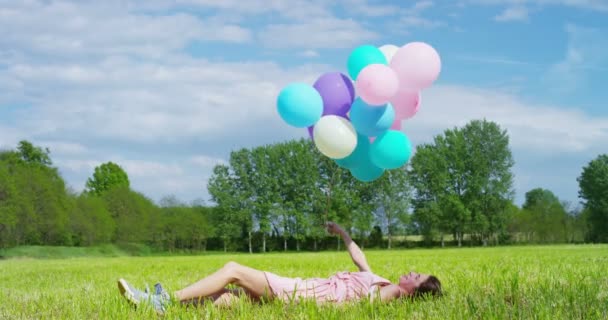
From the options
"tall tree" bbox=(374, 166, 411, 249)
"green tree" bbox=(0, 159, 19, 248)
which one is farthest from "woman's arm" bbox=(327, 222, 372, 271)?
"tall tree" bbox=(374, 166, 411, 249)

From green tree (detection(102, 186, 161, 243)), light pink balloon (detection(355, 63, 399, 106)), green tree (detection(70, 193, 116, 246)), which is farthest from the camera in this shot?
green tree (detection(102, 186, 161, 243))

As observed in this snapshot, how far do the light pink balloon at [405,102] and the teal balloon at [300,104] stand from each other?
1025mm

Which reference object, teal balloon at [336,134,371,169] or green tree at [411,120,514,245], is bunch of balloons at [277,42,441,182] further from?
green tree at [411,120,514,245]

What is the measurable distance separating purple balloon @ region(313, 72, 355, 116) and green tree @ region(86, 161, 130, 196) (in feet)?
201

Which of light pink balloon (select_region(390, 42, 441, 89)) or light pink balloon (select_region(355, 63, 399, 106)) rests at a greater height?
light pink balloon (select_region(390, 42, 441, 89))

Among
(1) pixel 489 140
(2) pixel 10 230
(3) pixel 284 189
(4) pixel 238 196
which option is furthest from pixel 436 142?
(2) pixel 10 230

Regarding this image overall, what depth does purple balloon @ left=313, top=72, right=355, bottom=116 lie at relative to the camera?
7160 millimetres

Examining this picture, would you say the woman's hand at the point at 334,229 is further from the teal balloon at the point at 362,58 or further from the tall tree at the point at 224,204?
the tall tree at the point at 224,204

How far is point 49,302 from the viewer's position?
22.5 ft

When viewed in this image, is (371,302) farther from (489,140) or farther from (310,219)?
(489,140)

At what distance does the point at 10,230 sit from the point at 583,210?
52.6 m

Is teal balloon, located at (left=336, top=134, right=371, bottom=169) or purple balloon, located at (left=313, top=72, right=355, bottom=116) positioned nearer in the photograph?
purple balloon, located at (left=313, top=72, right=355, bottom=116)

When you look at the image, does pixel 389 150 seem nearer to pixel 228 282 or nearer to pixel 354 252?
pixel 354 252

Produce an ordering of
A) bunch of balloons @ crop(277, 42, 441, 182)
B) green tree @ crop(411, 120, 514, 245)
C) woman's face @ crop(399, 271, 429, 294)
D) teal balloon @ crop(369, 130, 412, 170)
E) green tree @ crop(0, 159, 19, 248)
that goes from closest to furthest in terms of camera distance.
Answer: woman's face @ crop(399, 271, 429, 294) → bunch of balloons @ crop(277, 42, 441, 182) → teal balloon @ crop(369, 130, 412, 170) → green tree @ crop(0, 159, 19, 248) → green tree @ crop(411, 120, 514, 245)
